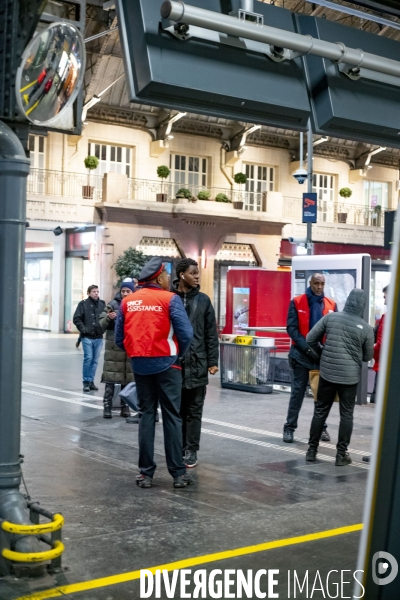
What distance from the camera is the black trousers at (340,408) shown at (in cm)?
814

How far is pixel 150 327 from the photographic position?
6.85 meters

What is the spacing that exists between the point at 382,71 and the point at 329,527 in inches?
131

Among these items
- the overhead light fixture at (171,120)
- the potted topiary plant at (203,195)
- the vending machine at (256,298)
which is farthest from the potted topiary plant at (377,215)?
the vending machine at (256,298)

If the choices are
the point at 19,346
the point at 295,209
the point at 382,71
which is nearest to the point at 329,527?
the point at 19,346

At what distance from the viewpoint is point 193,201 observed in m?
33.3

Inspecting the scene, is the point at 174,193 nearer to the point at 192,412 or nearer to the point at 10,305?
the point at 192,412

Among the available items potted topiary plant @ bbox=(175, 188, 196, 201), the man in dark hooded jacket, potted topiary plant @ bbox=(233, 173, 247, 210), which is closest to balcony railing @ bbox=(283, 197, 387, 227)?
potted topiary plant @ bbox=(233, 173, 247, 210)

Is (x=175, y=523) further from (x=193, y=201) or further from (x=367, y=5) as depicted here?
(x=193, y=201)

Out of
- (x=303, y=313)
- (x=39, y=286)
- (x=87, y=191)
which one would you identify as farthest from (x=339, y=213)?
(x=303, y=313)

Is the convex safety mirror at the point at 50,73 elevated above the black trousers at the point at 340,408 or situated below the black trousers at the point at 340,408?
above

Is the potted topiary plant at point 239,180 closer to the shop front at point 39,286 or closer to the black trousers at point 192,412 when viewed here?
the shop front at point 39,286

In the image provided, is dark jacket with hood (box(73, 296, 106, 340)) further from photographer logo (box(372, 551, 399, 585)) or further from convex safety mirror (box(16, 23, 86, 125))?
photographer logo (box(372, 551, 399, 585))

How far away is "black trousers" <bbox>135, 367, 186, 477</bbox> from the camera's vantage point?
22.6 ft

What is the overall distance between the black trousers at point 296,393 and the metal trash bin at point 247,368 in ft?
16.9
